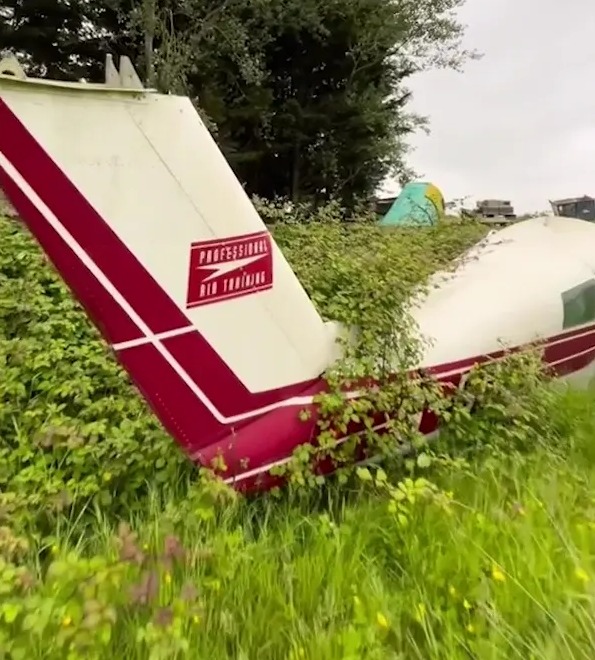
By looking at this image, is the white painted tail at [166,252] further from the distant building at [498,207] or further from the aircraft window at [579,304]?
the distant building at [498,207]

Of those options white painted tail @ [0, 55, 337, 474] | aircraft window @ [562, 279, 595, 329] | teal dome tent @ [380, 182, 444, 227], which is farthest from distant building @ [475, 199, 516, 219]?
white painted tail @ [0, 55, 337, 474]

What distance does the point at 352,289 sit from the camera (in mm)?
3637

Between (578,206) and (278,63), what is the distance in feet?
42.5

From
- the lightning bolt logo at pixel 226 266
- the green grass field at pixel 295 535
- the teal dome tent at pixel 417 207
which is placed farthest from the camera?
the teal dome tent at pixel 417 207

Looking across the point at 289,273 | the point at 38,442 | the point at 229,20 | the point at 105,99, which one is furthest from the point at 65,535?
the point at 229,20

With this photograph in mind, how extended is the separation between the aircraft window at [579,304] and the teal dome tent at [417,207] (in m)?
3.06

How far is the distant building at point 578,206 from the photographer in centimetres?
832

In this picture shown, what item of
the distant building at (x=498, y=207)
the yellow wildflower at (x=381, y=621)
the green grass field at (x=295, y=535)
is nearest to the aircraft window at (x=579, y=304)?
the green grass field at (x=295, y=535)

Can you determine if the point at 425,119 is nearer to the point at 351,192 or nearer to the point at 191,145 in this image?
the point at 351,192

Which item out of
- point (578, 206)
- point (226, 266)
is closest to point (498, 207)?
point (578, 206)

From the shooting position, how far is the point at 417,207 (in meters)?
8.88

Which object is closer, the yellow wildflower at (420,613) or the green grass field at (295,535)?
the green grass field at (295,535)

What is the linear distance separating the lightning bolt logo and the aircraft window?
2.47m

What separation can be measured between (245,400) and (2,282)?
107 inches
